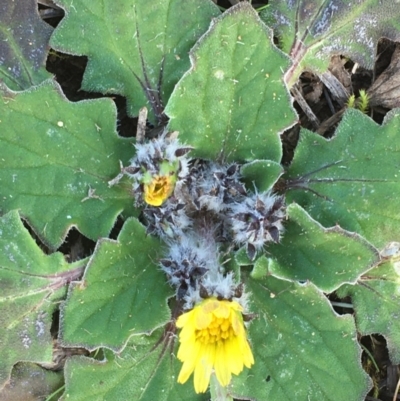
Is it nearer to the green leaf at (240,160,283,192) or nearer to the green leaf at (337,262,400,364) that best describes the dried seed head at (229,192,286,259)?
the green leaf at (240,160,283,192)

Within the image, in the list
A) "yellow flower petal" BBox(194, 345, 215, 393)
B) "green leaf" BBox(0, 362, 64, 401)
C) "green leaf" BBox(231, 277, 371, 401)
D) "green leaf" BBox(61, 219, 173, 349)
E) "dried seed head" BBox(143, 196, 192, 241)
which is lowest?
"green leaf" BBox(0, 362, 64, 401)

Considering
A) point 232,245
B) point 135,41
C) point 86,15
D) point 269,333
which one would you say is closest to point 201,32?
point 135,41

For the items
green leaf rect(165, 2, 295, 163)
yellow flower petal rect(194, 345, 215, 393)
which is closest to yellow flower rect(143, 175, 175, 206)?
green leaf rect(165, 2, 295, 163)

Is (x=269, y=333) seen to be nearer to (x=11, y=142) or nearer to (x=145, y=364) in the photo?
(x=145, y=364)

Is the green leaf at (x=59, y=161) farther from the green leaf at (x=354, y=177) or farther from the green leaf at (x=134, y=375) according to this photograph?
the green leaf at (x=354, y=177)

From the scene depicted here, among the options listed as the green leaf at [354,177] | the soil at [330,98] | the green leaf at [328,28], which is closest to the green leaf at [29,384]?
the soil at [330,98]

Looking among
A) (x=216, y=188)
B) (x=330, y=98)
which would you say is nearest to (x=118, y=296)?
(x=216, y=188)

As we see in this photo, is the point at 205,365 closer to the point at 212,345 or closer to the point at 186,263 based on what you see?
the point at 212,345
